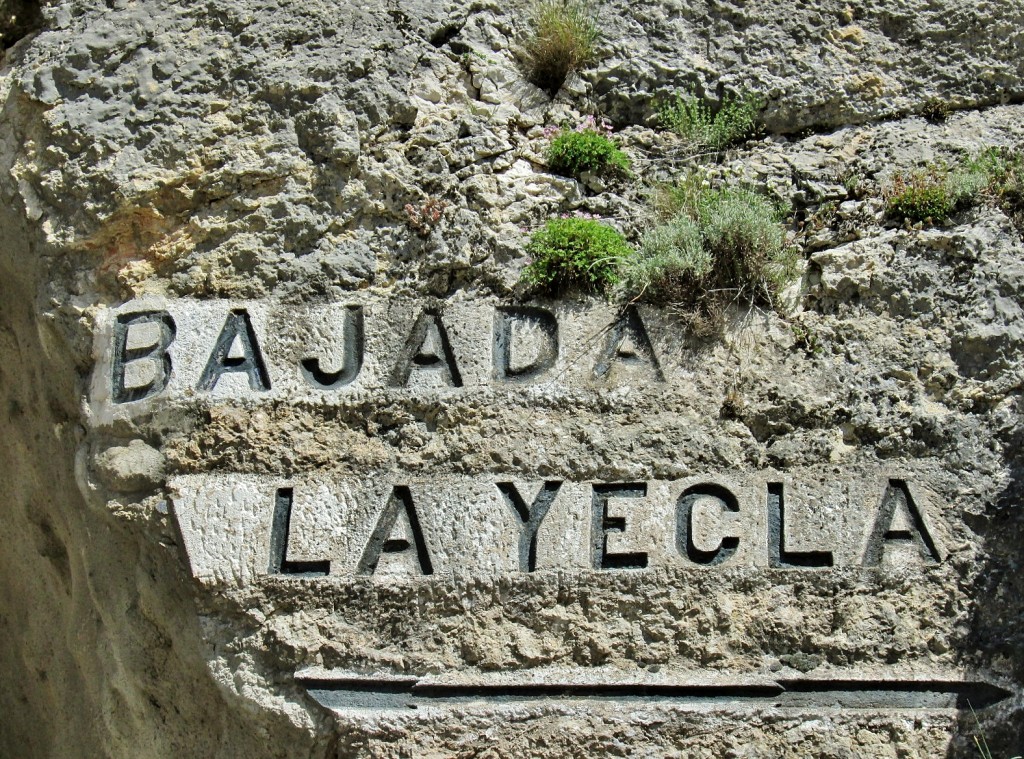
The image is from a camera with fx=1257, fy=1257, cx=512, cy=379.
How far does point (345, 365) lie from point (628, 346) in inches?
45.8

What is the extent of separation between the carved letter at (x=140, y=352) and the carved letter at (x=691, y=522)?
216 cm

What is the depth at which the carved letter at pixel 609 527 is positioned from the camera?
483cm

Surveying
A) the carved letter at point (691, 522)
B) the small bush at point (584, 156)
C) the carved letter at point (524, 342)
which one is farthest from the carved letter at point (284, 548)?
the small bush at point (584, 156)

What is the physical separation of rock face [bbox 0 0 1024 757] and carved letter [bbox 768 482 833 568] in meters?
0.03

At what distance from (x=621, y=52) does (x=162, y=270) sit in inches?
93.3

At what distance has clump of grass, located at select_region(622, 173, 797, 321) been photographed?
205 inches

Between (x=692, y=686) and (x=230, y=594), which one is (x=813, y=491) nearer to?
(x=692, y=686)

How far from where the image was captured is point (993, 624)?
4738 millimetres

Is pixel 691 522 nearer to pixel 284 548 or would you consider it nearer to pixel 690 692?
pixel 690 692

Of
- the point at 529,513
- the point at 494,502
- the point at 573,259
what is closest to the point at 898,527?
the point at 529,513

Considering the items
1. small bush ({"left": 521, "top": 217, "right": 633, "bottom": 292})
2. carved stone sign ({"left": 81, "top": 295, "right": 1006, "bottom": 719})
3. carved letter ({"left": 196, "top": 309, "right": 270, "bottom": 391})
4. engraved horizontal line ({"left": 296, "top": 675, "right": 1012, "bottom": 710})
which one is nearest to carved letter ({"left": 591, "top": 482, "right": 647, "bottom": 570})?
carved stone sign ({"left": 81, "top": 295, "right": 1006, "bottom": 719})

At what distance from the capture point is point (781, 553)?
15.9 feet


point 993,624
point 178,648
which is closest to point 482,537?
point 178,648

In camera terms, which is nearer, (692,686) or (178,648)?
(692,686)
